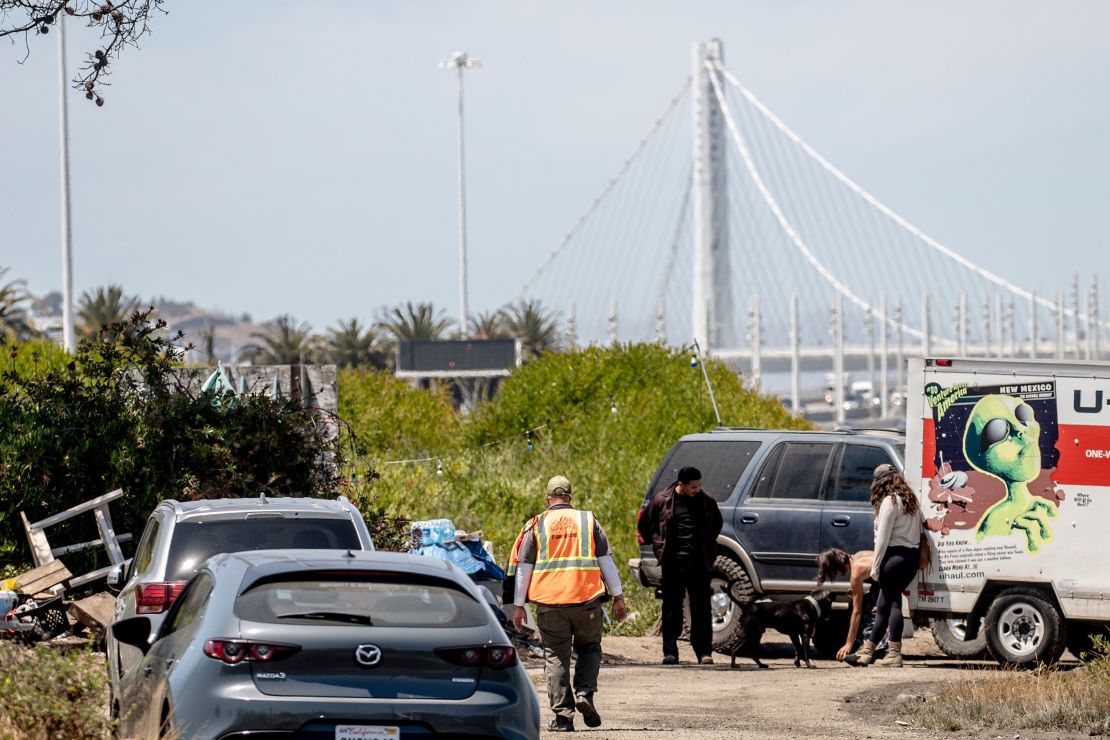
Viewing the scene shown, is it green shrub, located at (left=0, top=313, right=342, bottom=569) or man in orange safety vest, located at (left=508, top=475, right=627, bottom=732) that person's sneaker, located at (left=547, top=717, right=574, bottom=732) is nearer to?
man in orange safety vest, located at (left=508, top=475, right=627, bottom=732)

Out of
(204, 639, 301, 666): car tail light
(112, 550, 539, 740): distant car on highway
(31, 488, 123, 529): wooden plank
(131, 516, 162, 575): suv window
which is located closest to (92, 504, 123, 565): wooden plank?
(31, 488, 123, 529): wooden plank

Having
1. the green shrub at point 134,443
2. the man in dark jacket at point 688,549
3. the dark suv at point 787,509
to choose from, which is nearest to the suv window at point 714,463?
the dark suv at point 787,509

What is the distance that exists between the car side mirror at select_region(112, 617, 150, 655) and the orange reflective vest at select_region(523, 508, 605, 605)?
3.19 metres

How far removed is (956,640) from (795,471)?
6.90 feet

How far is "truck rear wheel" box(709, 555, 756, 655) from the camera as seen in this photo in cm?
1616

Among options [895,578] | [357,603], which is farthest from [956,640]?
[357,603]

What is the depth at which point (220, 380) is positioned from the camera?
18.7 meters

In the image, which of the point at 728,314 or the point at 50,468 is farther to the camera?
the point at 728,314

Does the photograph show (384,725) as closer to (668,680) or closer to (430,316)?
(668,680)

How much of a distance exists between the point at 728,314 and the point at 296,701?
105m

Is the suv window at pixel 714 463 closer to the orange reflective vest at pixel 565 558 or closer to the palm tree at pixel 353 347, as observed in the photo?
the orange reflective vest at pixel 565 558

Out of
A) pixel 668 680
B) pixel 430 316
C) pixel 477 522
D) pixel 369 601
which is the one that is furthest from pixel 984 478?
pixel 430 316

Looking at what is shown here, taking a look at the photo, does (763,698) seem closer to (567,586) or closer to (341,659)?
(567,586)

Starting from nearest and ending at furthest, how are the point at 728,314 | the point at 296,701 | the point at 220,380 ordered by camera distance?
the point at 296,701, the point at 220,380, the point at 728,314
